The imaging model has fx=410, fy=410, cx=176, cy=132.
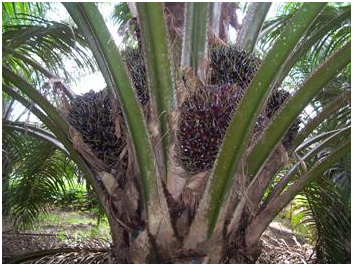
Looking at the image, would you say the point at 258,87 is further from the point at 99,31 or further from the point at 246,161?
the point at 99,31

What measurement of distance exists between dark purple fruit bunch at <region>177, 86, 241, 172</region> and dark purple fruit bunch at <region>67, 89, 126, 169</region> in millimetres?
272

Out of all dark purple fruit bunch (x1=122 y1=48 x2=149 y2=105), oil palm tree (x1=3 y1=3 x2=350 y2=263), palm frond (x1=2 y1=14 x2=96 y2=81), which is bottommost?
oil palm tree (x1=3 y1=3 x2=350 y2=263)

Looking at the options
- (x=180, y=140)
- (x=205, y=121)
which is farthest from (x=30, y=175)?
(x=205, y=121)

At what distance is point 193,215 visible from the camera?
4.90ft

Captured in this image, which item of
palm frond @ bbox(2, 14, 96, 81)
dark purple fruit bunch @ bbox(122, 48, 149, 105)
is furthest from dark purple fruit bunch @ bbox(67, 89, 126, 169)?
palm frond @ bbox(2, 14, 96, 81)

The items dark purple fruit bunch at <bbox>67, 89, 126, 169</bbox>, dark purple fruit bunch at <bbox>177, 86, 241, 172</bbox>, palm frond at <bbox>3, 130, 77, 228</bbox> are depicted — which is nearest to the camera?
dark purple fruit bunch at <bbox>177, 86, 241, 172</bbox>

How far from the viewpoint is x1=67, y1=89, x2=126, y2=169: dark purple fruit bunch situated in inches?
61.4

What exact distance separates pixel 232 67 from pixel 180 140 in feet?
1.29

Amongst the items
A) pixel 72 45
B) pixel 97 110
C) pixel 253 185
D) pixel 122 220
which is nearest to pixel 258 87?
pixel 253 185

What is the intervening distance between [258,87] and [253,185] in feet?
1.72

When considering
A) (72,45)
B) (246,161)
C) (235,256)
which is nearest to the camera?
(246,161)

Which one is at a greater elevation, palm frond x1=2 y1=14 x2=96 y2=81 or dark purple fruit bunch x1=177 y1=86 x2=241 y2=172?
palm frond x1=2 y1=14 x2=96 y2=81

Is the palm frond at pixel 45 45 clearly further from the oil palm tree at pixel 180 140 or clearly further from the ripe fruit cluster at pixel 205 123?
the ripe fruit cluster at pixel 205 123

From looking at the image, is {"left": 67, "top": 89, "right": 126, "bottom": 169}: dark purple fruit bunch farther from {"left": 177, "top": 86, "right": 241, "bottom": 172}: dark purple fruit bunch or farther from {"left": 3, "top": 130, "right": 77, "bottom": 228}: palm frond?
{"left": 3, "top": 130, "right": 77, "bottom": 228}: palm frond
